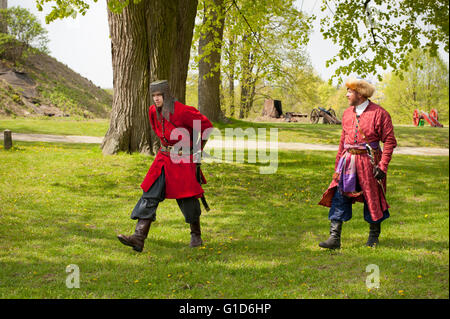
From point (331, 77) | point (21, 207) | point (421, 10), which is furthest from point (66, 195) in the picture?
point (421, 10)

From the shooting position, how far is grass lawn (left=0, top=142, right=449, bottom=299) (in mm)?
4719

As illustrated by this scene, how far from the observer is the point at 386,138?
218 inches

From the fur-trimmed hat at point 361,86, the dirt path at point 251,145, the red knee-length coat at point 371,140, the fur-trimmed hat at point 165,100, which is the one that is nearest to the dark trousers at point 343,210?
the red knee-length coat at point 371,140

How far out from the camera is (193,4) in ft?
42.5

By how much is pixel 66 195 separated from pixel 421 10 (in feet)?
29.4

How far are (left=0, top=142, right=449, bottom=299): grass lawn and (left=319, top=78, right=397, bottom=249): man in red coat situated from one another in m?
0.70

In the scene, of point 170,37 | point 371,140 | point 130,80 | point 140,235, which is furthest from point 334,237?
point 170,37

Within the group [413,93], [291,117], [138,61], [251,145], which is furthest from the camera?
[413,93]

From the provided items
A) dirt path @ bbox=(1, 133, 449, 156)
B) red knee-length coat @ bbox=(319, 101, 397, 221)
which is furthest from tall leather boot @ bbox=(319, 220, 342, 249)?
dirt path @ bbox=(1, 133, 449, 156)

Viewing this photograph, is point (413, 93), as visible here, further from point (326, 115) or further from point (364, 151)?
point (364, 151)

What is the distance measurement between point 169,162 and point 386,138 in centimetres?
268

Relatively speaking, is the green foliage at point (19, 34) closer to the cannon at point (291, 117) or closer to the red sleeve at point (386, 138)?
the cannon at point (291, 117)

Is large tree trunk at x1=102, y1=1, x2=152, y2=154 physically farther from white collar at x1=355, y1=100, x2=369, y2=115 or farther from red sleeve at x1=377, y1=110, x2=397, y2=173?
red sleeve at x1=377, y1=110, x2=397, y2=173

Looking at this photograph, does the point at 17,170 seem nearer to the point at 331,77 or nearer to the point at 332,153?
the point at 331,77
